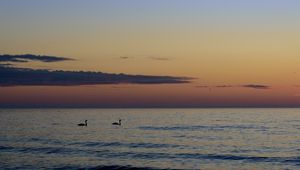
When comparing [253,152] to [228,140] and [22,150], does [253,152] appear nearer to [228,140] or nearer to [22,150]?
[228,140]

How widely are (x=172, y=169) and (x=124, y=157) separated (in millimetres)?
9110

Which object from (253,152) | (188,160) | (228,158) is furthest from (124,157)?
(253,152)

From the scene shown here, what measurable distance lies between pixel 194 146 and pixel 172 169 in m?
17.8

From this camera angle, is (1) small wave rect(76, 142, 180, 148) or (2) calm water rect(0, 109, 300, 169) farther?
(1) small wave rect(76, 142, 180, 148)

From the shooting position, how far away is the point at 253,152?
5428 cm

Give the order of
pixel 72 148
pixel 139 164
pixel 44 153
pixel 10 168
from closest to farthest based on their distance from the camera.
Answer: pixel 10 168, pixel 139 164, pixel 44 153, pixel 72 148

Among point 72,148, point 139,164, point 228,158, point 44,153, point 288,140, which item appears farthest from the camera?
point 288,140

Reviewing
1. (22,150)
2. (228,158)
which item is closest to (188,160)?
(228,158)

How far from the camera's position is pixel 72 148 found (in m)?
58.9

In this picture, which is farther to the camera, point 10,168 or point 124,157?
point 124,157

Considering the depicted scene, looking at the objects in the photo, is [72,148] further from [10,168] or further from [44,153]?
[10,168]

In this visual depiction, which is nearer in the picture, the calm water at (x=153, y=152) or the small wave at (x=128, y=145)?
the calm water at (x=153, y=152)

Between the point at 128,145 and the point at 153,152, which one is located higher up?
the point at 128,145

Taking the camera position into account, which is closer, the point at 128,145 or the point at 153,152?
the point at 153,152
